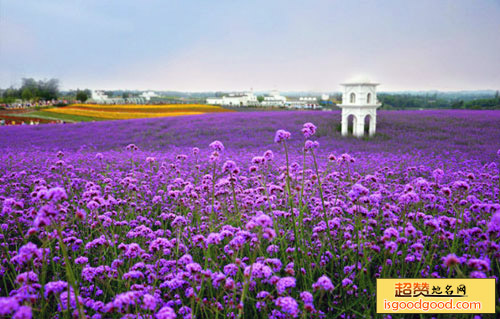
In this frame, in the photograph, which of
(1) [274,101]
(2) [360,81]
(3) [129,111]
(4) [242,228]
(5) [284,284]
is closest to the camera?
(5) [284,284]

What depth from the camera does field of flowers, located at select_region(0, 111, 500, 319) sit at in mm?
2094

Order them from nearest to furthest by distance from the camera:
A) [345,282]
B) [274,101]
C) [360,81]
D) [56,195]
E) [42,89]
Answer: [56,195] < [345,282] < [360,81] < [42,89] < [274,101]

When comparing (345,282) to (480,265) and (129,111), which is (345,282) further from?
(129,111)

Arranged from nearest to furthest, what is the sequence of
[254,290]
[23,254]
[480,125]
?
1. [23,254]
2. [254,290]
3. [480,125]

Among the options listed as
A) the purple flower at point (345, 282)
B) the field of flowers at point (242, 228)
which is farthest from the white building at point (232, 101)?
the purple flower at point (345, 282)

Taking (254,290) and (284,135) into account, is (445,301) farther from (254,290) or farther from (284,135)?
(284,135)

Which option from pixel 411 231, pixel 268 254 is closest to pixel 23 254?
pixel 268 254

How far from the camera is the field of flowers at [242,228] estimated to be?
2.09 m

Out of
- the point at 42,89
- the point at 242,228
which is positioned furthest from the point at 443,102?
the point at 42,89

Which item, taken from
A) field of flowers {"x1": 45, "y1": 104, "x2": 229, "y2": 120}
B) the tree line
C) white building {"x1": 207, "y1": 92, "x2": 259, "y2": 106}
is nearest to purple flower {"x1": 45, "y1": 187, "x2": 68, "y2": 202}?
field of flowers {"x1": 45, "y1": 104, "x2": 229, "y2": 120}

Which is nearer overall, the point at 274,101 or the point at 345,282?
the point at 345,282

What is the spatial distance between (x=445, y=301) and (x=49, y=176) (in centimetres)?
670

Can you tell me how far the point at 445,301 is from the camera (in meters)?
2.17

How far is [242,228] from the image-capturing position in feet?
11.4
